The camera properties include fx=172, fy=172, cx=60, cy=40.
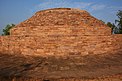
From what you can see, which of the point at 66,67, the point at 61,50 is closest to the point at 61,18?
the point at 61,50

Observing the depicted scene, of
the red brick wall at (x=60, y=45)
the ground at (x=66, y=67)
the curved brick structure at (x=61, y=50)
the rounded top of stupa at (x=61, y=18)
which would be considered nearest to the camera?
the ground at (x=66, y=67)

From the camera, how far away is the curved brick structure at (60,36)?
834 centimetres

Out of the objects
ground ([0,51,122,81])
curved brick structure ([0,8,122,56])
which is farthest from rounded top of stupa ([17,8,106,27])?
ground ([0,51,122,81])

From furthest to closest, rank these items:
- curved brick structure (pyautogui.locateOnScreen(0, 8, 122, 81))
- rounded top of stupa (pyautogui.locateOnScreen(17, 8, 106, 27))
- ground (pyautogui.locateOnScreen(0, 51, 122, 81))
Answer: rounded top of stupa (pyautogui.locateOnScreen(17, 8, 106, 27)), curved brick structure (pyautogui.locateOnScreen(0, 8, 122, 81)), ground (pyautogui.locateOnScreen(0, 51, 122, 81))

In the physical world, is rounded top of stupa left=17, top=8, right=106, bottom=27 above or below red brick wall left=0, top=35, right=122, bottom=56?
above

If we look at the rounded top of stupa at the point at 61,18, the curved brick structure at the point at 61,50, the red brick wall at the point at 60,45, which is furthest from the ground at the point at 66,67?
the rounded top of stupa at the point at 61,18

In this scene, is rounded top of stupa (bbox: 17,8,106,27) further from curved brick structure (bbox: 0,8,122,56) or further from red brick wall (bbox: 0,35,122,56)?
red brick wall (bbox: 0,35,122,56)

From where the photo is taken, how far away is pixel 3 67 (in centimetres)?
667

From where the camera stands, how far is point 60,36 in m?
8.48

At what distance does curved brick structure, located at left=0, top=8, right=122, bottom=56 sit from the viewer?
8.34 m

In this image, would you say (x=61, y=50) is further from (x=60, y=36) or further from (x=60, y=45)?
(x=60, y=36)

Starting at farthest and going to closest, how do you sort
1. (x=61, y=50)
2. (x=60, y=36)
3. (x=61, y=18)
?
1. (x=61, y=18)
2. (x=60, y=36)
3. (x=61, y=50)

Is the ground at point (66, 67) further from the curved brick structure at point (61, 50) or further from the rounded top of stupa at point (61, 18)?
the rounded top of stupa at point (61, 18)

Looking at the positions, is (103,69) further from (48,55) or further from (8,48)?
(8,48)
